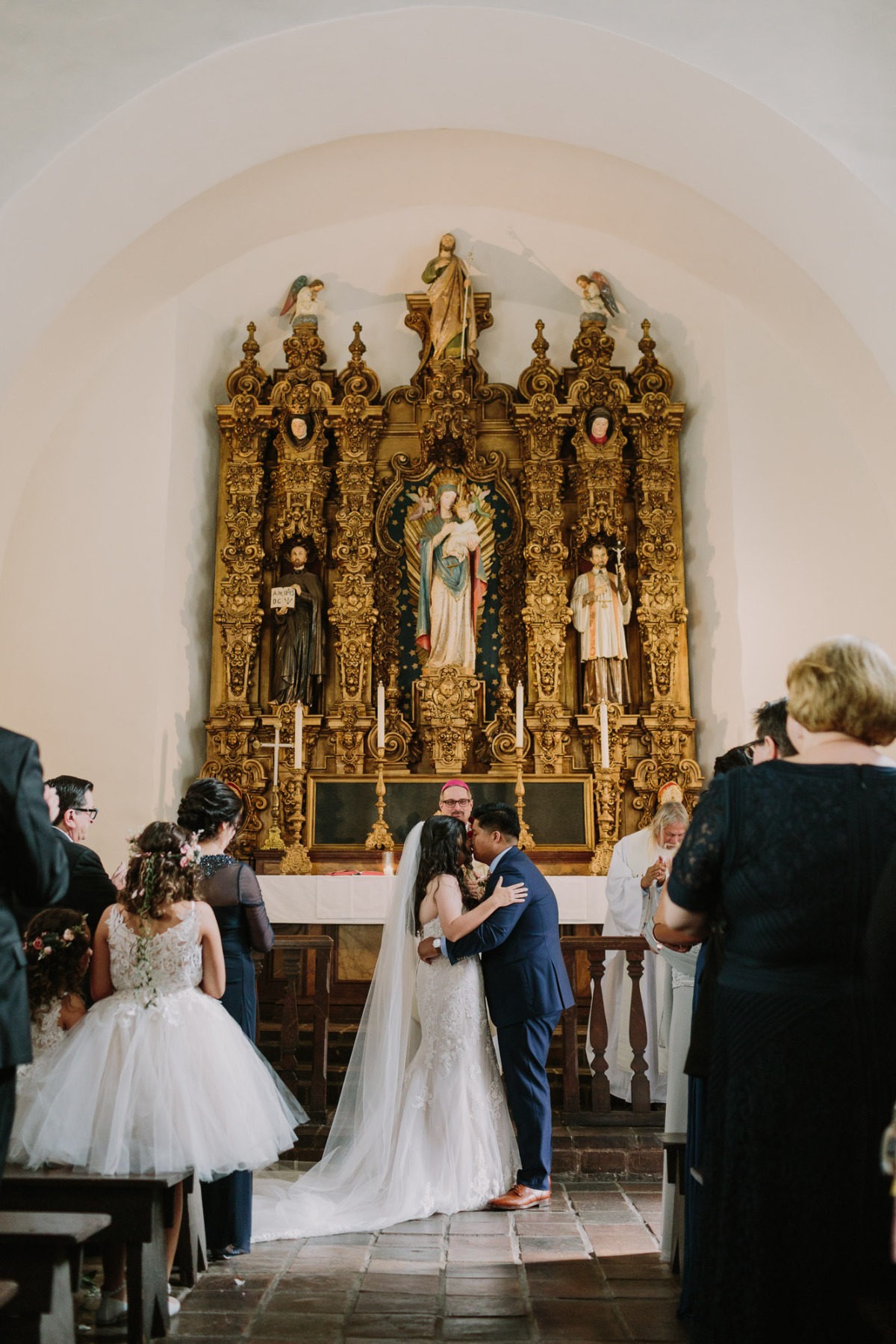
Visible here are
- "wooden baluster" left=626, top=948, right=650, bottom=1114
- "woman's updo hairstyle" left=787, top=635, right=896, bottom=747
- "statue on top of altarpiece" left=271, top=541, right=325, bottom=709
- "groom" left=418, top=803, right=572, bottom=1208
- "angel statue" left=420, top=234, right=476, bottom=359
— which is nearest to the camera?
"woman's updo hairstyle" left=787, top=635, right=896, bottom=747

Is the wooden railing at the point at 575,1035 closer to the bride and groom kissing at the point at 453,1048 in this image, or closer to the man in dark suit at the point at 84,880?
the bride and groom kissing at the point at 453,1048

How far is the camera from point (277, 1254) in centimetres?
411

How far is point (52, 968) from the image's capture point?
3.72m

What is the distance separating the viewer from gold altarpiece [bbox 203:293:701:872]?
30.7 ft

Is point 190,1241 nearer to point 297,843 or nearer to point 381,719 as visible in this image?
point 297,843

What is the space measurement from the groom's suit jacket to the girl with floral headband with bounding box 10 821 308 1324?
4.32 ft

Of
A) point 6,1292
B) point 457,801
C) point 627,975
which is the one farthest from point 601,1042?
point 6,1292

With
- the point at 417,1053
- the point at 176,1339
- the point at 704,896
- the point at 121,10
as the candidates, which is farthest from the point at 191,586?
the point at 704,896

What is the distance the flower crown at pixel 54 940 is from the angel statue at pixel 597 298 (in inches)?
307

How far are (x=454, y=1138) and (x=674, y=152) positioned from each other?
6.42 m

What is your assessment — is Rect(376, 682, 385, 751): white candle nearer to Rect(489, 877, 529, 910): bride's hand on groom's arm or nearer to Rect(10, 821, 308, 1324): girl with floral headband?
Rect(489, 877, 529, 910): bride's hand on groom's arm

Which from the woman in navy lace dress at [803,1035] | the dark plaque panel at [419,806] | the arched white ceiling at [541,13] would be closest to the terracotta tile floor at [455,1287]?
the woman in navy lace dress at [803,1035]

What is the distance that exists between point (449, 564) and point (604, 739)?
6.89ft

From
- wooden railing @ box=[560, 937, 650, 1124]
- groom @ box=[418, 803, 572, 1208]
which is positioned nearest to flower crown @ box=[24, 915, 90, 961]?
groom @ box=[418, 803, 572, 1208]
